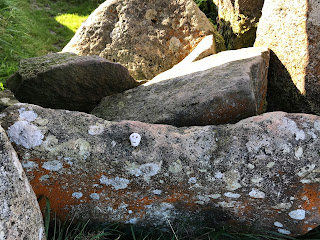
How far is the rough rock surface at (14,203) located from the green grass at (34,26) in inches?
98.1

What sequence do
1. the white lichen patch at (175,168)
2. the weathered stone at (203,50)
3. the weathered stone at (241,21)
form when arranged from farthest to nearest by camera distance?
the weathered stone at (241,21), the weathered stone at (203,50), the white lichen patch at (175,168)

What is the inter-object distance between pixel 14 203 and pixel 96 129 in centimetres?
63

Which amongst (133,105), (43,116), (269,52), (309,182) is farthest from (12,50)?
(309,182)

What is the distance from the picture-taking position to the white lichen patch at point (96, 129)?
198cm

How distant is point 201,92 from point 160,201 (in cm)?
80

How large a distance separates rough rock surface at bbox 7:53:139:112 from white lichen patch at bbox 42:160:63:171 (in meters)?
0.93

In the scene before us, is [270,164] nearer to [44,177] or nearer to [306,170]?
[306,170]

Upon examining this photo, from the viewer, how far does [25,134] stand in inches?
73.4

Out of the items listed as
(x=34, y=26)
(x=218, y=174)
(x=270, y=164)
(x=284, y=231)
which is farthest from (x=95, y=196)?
(x=34, y=26)

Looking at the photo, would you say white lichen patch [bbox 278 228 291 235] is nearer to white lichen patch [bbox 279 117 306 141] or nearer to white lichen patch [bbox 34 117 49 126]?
white lichen patch [bbox 279 117 306 141]

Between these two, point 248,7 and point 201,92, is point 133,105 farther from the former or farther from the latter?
point 248,7

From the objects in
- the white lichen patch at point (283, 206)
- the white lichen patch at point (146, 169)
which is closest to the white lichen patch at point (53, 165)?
the white lichen patch at point (146, 169)

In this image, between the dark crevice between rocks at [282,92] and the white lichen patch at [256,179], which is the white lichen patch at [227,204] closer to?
the white lichen patch at [256,179]

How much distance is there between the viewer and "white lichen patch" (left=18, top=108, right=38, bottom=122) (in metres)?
1.91
